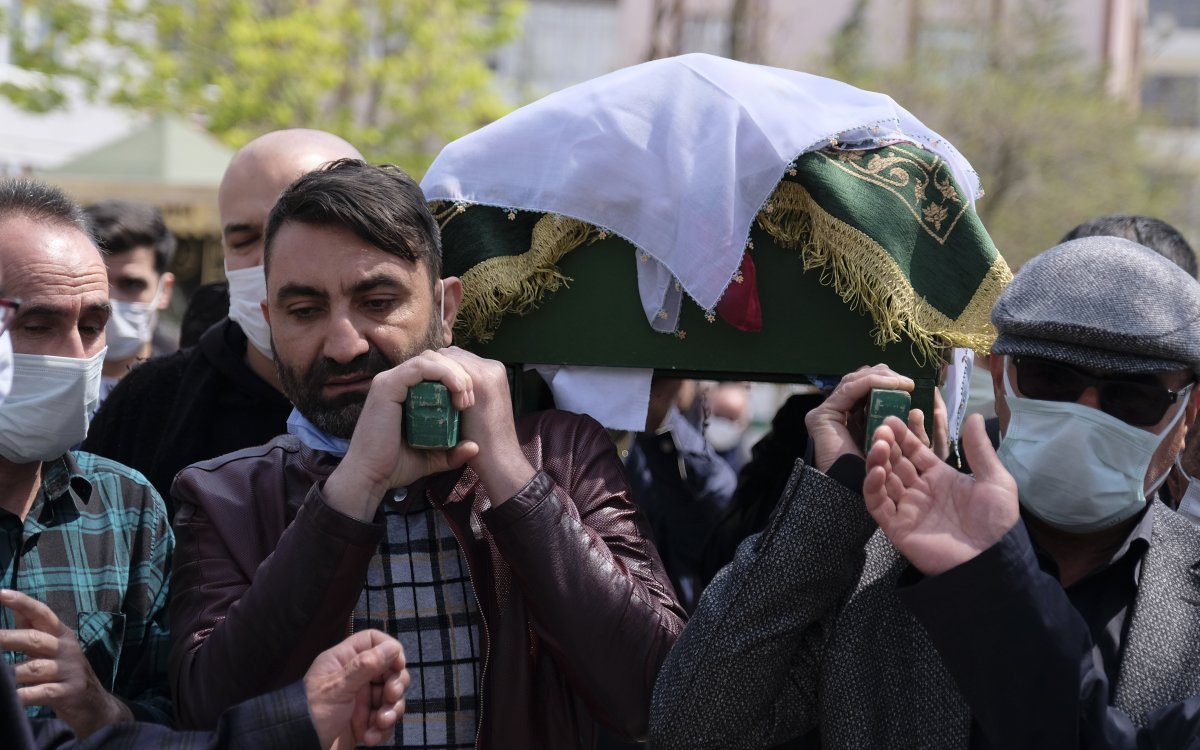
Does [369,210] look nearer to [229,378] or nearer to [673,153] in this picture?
[673,153]

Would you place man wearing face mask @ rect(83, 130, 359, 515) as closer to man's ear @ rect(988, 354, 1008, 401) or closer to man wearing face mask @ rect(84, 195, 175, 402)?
man wearing face mask @ rect(84, 195, 175, 402)

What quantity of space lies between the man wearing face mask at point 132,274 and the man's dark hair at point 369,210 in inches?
104

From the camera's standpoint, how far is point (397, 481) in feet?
8.52

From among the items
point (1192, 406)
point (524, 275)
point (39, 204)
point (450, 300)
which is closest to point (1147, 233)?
point (1192, 406)

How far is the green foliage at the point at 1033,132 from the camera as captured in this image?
18234 mm

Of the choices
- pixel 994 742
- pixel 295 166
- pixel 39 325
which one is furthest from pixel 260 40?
pixel 994 742

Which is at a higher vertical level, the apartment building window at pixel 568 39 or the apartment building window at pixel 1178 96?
the apartment building window at pixel 568 39

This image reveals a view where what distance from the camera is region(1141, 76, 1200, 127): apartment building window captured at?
119ft

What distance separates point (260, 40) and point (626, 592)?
46.2ft

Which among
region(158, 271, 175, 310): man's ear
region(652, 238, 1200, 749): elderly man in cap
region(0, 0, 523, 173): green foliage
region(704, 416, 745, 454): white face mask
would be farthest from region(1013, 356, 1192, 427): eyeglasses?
region(0, 0, 523, 173): green foliage

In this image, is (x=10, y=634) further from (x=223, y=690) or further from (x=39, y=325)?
Result: (x=39, y=325)

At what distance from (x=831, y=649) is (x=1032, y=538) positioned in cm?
46

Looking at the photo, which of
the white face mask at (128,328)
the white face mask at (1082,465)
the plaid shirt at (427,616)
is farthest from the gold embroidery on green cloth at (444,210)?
the white face mask at (128,328)

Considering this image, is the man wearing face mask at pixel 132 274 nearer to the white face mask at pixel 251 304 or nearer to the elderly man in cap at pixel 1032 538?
the white face mask at pixel 251 304
